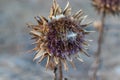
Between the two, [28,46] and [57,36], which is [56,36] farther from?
[28,46]

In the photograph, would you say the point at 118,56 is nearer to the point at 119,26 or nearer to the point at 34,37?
the point at 119,26

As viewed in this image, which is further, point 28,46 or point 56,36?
point 28,46

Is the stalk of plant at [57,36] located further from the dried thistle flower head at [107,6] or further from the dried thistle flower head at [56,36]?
the dried thistle flower head at [107,6]

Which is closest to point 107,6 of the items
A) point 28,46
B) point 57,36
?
point 57,36

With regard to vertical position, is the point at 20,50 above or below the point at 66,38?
above

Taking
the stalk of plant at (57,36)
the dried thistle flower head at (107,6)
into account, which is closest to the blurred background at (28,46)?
the dried thistle flower head at (107,6)

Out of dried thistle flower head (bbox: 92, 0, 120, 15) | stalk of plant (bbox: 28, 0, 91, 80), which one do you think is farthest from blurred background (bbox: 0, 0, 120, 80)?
stalk of plant (bbox: 28, 0, 91, 80)

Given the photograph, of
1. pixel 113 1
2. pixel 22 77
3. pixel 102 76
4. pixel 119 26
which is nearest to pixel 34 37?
pixel 113 1
